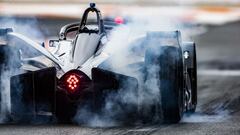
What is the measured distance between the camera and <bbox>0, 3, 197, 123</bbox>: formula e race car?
9398mm

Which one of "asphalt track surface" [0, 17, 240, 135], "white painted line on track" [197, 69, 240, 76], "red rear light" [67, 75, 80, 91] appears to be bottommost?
"asphalt track surface" [0, 17, 240, 135]

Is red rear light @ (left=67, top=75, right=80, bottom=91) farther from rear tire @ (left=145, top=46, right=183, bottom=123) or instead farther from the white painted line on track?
the white painted line on track

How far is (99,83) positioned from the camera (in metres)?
9.34

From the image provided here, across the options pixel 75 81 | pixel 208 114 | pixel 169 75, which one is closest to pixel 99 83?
pixel 75 81

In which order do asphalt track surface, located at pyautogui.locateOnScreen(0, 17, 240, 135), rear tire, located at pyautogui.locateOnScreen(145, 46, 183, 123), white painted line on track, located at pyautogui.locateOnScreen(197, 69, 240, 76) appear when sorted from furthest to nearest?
Answer: white painted line on track, located at pyautogui.locateOnScreen(197, 69, 240, 76) → rear tire, located at pyautogui.locateOnScreen(145, 46, 183, 123) → asphalt track surface, located at pyautogui.locateOnScreen(0, 17, 240, 135)

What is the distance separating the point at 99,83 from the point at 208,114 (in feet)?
7.54

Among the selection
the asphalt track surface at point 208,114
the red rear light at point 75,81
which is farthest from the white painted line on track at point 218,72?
the red rear light at point 75,81

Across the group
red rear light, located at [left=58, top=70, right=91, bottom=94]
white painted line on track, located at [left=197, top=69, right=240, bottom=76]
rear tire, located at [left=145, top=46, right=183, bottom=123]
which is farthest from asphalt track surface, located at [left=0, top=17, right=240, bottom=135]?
red rear light, located at [left=58, top=70, right=91, bottom=94]

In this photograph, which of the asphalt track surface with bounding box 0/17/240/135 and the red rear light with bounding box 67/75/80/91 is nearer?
the asphalt track surface with bounding box 0/17/240/135

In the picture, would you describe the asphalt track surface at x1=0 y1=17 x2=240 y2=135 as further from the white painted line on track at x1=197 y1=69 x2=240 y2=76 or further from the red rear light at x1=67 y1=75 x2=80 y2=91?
the red rear light at x1=67 y1=75 x2=80 y2=91

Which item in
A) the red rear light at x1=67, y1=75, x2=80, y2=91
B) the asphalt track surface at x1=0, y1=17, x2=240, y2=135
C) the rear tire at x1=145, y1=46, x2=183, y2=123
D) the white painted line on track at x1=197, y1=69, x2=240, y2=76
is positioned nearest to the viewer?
the asphalt track surface at x1=0, y1=17, x2=240, y2=135

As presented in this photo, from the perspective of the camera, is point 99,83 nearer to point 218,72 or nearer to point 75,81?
point 75,81

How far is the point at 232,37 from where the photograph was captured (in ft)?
112

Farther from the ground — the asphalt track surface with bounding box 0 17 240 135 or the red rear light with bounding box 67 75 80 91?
Answer: the red rear light with bounding box 67 75 80 91
